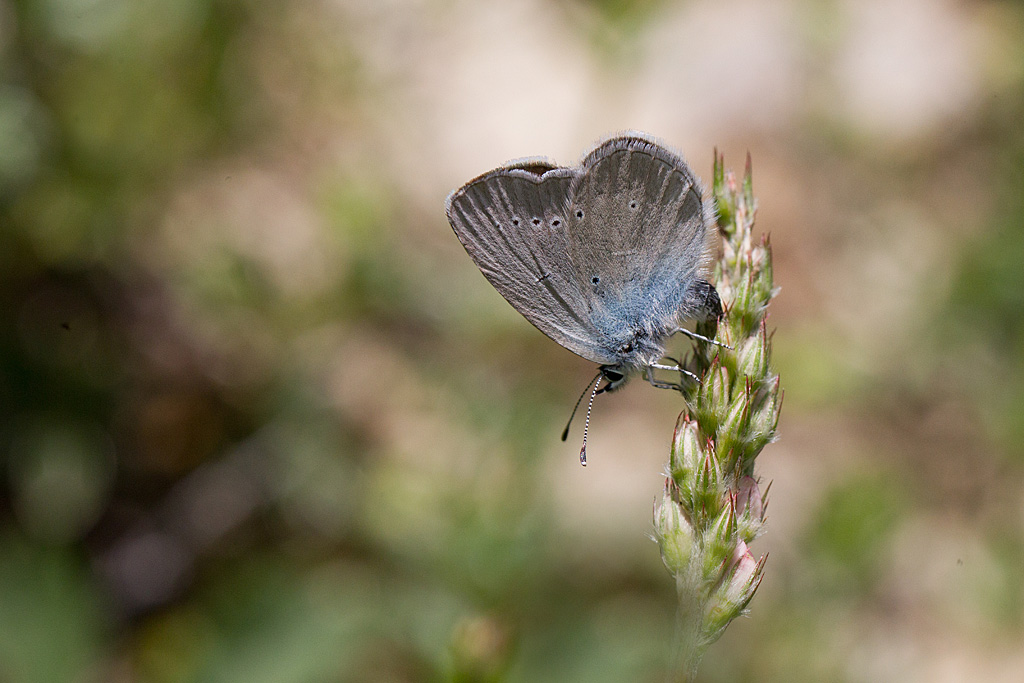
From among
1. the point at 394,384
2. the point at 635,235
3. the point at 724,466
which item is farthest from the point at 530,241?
the point at 394,384

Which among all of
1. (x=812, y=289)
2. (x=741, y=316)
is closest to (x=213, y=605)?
(x=741, y=316)

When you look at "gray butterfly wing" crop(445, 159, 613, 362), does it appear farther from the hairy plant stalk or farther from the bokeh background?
the bokeh background

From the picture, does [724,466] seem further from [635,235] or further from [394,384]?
[394,384]

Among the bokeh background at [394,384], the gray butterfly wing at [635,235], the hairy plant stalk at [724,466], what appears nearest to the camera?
the hairy plant stalk at [724,466]

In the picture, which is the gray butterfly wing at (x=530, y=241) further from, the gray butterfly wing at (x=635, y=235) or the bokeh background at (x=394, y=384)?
the bokeh background at (x=394, y=384)

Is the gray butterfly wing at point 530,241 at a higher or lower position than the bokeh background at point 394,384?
higher

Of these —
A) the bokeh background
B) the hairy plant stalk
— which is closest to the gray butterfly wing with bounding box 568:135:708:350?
the hairy plant stalk

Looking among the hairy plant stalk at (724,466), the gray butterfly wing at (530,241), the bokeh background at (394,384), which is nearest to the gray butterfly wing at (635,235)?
the gray butterfly wing at (530,241)
